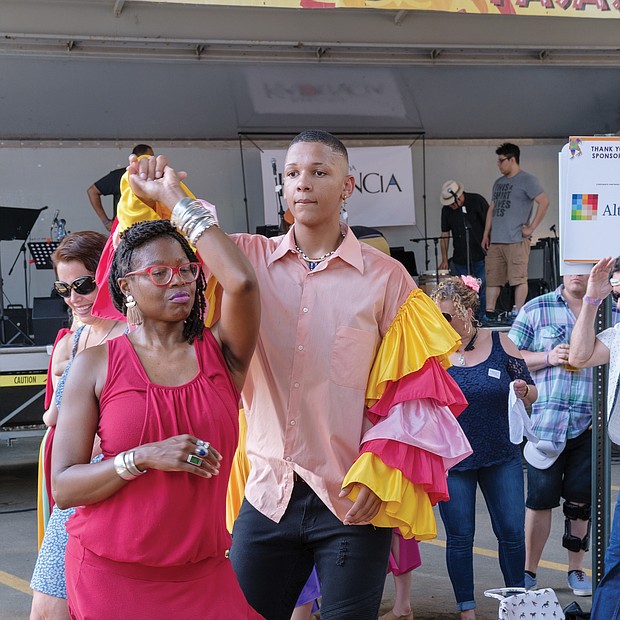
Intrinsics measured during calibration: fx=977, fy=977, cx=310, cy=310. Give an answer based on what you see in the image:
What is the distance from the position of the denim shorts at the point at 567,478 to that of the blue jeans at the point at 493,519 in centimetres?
56

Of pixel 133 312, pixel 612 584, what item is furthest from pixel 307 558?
pixel 612 584

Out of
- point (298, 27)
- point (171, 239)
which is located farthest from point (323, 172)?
point (298, 27)

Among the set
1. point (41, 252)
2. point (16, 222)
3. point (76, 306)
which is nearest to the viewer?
point (76, 306)

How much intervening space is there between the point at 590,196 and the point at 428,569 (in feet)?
10.6

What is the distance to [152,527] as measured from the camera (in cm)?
219

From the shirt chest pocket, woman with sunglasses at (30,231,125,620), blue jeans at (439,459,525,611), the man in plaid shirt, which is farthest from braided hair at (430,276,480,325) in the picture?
the shirt chest pocket

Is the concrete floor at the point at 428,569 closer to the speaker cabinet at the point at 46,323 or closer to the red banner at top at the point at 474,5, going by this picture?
the speaker cabinet at the point at 46,323

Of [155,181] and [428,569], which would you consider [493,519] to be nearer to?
[428,569]

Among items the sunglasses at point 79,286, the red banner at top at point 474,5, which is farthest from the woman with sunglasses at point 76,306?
the red banner at top at point 474,5

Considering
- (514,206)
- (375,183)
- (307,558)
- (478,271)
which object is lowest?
(478,271)

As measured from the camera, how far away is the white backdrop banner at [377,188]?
1281 cm

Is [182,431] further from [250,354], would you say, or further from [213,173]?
[213,173]

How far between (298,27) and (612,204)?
20.2 feet

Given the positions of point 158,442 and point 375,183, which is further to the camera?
point 375,183
